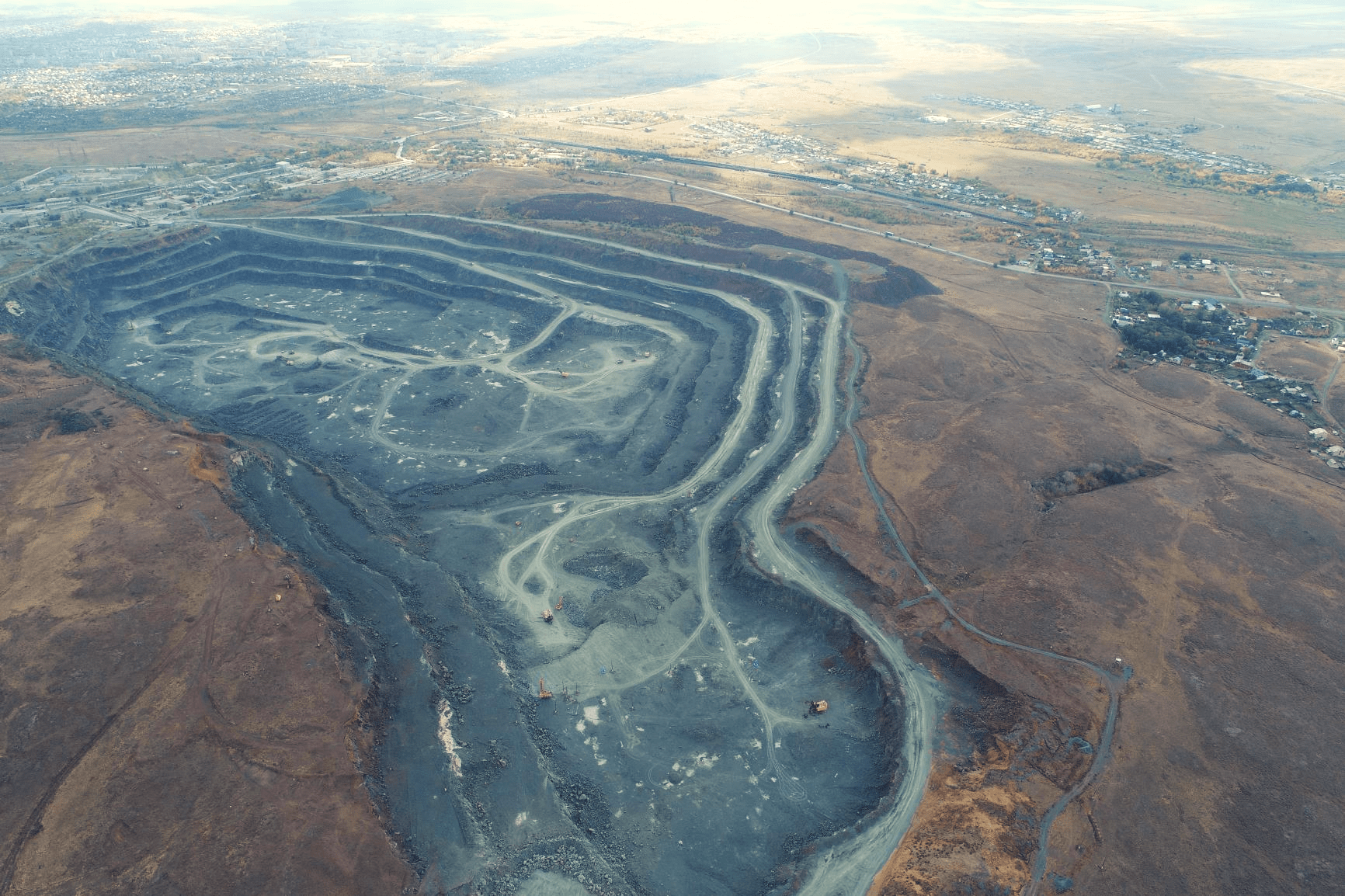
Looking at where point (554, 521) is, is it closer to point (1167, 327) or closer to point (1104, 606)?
point (1104, 606)

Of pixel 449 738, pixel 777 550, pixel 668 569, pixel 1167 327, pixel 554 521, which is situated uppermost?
pixel 1167 327

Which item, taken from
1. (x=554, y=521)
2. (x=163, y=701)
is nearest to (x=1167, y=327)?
(x=554, y=521)

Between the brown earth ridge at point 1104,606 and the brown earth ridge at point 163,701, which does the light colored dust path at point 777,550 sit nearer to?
the brown earth ridge at point 1104,606

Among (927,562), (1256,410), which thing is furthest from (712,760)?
(1256,410)

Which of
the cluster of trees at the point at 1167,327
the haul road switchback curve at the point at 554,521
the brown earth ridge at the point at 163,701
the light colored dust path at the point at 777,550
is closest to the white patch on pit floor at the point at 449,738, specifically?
the haul road switchback curve at the point at 554,521

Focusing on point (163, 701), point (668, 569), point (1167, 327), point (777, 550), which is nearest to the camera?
point (163, 701)

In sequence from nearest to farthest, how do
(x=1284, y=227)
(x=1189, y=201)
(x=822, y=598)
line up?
(x=822, y=598), (x=1284, y=227), (x=1189, y=201)

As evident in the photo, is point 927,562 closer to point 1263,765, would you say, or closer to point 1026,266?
point 1263,765

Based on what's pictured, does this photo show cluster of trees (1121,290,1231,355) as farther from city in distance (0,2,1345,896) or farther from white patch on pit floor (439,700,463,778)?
white patch on pit floor (439,700,463,778)
